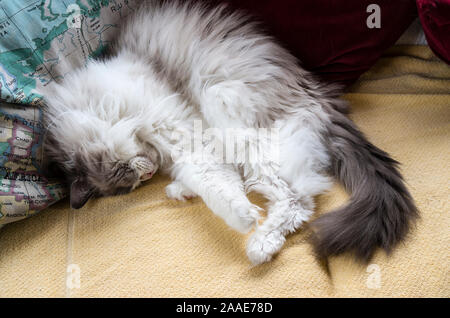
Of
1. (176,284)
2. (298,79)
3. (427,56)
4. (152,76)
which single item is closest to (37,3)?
(152,76)

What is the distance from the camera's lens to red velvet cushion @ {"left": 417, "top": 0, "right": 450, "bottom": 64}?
4.17 feet

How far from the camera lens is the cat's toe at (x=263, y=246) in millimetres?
1148

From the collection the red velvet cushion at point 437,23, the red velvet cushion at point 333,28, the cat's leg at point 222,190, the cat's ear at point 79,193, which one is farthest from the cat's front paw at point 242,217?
the red velvet cushion at point 437,23

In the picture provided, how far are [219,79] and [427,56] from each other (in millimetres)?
952

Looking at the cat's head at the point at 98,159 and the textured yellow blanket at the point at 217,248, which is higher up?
the cat's head at the point at 98,159

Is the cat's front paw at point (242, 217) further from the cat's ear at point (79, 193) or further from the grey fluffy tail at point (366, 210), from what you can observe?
the cat's ear at point (79, 193)

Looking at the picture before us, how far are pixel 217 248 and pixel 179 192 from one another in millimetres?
273

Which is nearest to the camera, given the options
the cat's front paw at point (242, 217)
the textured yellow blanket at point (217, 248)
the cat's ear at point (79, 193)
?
the textured yellow blanket at point (217, 248)

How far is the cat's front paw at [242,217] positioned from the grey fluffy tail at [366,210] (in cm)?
21

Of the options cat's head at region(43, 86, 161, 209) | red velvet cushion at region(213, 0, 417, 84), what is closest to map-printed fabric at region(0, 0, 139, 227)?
cat's head at region(43, 86, 161, 209)

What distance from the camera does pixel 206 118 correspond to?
4.57ft

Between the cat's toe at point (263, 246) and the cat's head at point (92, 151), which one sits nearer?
the cat's toe at point (263, 246)

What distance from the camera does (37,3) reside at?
1.27 m
